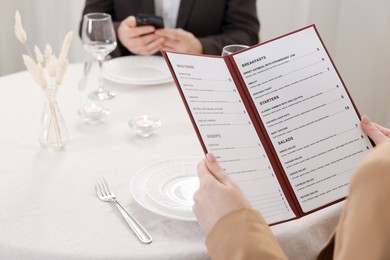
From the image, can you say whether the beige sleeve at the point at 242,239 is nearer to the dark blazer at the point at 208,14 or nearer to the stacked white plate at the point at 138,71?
the stacked white plate at the point at 138,71

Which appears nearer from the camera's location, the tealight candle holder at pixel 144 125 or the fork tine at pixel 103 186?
the fork tine at pixel 103 186

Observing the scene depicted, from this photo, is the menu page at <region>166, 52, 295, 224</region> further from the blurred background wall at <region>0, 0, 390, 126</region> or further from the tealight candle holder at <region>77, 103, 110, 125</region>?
→ the blurred background wall at <region>0, 0, 390, 126</region>

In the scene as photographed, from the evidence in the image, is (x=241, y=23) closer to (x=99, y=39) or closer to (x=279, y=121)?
(x=99, y=39)

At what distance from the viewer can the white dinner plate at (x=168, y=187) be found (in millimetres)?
1150

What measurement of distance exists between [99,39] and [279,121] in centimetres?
79

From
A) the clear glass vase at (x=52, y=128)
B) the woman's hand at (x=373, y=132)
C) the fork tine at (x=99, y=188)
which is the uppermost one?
the woman's hand at (x=373, y=132)

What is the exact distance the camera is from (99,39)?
5.68ft

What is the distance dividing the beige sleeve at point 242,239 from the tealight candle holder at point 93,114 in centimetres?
68

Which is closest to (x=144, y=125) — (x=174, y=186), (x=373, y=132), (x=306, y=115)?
(x=174, y=186)

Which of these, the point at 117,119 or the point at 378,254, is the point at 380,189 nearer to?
the point at 378,254

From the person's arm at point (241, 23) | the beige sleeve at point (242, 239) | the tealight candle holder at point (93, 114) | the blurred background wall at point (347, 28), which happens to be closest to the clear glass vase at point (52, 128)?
the tealight candle holder at point (93, 114)

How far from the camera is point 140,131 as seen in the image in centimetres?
148

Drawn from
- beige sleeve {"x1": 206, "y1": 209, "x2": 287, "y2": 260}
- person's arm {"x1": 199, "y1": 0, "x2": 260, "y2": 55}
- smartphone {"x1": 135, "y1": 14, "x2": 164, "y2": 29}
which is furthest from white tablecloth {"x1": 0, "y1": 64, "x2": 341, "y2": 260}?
person's arm {"x1": 199, "y1": 0, "x2": 260, "y2": 55}

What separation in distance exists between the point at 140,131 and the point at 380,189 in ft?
2.94
